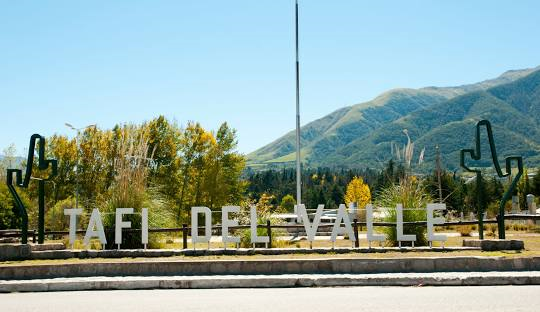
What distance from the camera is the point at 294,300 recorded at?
10.0 metres

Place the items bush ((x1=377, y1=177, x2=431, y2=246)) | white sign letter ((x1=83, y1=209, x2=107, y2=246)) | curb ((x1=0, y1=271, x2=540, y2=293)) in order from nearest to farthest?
curb ((x1=0, y1=271, x2=540, y2=293)), white sign letter ((x1=83, y1=209, x2=107, y2=246)), bush ((x1=377, y1=177, x2=431, y2=246))

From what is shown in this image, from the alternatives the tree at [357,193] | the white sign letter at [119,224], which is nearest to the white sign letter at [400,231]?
the white sign letter at [119,224]

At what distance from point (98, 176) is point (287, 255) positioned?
40877 millimetres

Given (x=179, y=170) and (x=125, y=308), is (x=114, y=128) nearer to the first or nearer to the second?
(x=179, y=170)

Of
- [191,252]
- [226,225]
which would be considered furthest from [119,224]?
[226,225]

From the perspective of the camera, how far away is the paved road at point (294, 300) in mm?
9055

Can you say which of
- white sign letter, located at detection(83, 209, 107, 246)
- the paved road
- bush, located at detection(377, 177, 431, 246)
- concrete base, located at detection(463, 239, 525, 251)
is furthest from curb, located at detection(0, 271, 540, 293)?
bush, located at detection(377, 177, 431, 246)

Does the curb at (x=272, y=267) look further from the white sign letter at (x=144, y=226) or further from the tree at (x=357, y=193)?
the tree at (x=357, y=193)

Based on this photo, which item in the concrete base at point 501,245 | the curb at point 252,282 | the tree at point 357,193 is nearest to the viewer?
the curb at point 252,282

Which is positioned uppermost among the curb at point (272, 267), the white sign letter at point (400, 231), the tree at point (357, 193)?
the tree at point (357, 193)

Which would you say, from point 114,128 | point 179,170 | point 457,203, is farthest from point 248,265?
point 457,203

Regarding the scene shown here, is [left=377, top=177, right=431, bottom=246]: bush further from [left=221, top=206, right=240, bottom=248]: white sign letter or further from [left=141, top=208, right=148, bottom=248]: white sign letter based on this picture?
[left=141, top=208, right=148, bottom=248]: white sign letter

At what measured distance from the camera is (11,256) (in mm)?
16422

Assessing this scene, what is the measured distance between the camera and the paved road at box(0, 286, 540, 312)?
9.05m
